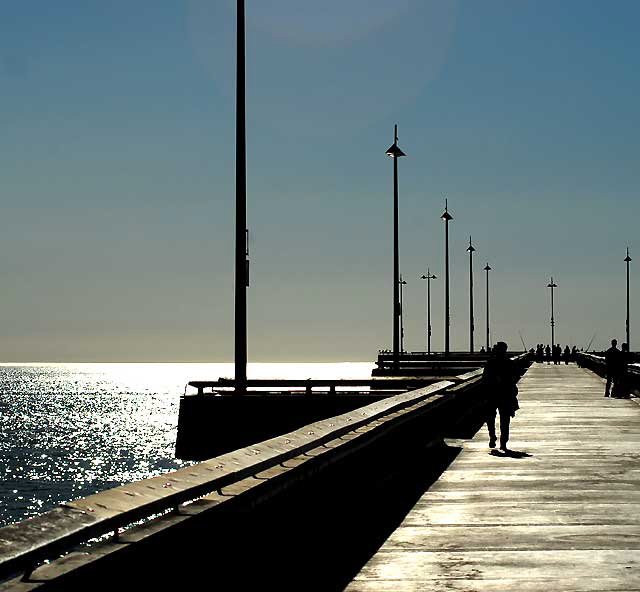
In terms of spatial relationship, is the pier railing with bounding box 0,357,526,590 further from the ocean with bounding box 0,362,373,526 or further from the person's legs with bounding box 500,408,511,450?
the ocean with bounding box 0,362,373,526

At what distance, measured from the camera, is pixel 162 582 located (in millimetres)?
5355

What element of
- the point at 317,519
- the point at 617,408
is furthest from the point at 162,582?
the point at 617,408

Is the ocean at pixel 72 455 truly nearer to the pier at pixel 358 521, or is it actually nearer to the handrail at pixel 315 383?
the handrail at pixel 315 383

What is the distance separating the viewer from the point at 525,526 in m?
10.6

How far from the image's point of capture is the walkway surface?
811 cm

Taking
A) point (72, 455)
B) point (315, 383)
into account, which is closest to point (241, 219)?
point (315, 383)

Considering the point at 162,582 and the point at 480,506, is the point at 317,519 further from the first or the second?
the point at 162,582

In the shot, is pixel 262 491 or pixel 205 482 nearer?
pixel 205 482

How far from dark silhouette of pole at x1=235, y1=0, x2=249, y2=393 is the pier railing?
1358 cm

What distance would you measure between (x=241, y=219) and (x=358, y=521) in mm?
16317

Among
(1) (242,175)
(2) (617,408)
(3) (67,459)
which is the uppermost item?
(1) (242,175)

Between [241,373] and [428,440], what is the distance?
30.2ft

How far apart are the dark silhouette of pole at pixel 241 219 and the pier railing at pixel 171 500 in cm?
1358

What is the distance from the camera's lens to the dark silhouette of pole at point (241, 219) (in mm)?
26625
